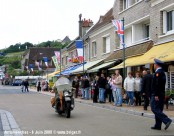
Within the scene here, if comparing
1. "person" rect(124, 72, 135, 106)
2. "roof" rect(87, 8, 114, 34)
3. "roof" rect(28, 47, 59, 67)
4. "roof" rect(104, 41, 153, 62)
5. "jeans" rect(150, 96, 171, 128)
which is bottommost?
"jeans" rect(150, 96, 171, 128)

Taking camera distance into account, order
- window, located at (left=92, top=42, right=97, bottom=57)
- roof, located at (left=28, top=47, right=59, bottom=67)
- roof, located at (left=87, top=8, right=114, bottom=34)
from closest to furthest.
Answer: roof, located at (left=87, top=8, right=114, bottom=34) < window, located at (left=92, top=42, right=97, bottom=57) < roof, located at (left=28, top=47, right=59, bottom=67)

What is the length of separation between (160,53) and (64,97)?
7.07 metres

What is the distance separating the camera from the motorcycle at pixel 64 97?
1345cm

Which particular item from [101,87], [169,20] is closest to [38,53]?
[101,87]

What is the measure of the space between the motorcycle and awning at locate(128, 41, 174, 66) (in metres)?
5.10

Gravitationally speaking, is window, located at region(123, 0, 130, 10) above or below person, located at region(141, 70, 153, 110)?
above

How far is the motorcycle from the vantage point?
13.4 metres

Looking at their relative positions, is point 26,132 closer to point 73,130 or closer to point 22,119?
point 73,130

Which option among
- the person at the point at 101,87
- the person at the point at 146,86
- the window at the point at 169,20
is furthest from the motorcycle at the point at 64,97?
the window at the point at 169,20

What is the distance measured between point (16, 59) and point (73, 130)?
124577 millimetres

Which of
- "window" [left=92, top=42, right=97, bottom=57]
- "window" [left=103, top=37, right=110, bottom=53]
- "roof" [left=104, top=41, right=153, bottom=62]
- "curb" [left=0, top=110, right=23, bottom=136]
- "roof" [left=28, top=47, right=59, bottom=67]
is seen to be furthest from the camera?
"roof" [left=28, top=47, right=59, bottom=67]

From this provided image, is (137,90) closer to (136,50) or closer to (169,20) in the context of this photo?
(169,20)

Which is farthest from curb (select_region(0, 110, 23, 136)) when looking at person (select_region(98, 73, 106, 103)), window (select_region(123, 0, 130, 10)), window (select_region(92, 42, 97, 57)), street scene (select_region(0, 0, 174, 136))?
window (select_region(92, 42, 97, 57))

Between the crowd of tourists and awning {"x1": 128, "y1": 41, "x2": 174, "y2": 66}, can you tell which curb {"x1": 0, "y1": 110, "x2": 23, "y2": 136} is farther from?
awning {"x1": 128, "y1": 41, "x2": 174, "y2": 66}
